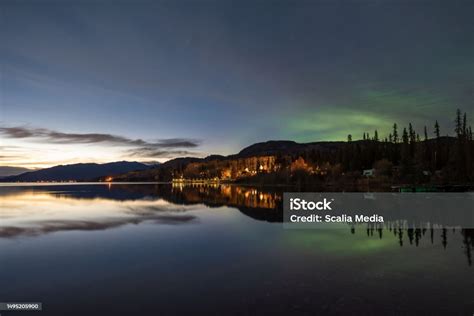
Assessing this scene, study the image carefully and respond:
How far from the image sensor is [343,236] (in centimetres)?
2281

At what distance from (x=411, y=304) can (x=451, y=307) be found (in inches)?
45.9

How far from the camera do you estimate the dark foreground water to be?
10.5 meters

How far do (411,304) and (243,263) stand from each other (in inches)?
307

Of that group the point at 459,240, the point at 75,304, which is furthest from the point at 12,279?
the point at 459,240

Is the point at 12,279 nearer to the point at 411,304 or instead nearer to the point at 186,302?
the point at 186,302

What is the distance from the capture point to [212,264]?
1586cm

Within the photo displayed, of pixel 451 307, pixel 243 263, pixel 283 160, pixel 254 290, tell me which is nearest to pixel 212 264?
pixel 243 263

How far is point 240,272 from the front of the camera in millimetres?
14383

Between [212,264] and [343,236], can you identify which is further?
[343,236]

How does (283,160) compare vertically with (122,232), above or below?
above

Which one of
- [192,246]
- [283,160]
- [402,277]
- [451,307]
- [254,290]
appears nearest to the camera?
[451,307]

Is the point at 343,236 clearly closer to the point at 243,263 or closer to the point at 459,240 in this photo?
the point at 459,240

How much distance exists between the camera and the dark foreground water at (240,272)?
10.5 meters

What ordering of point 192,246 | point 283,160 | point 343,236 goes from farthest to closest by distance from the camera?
point 283,160 → point 343,236 → point 192,246
